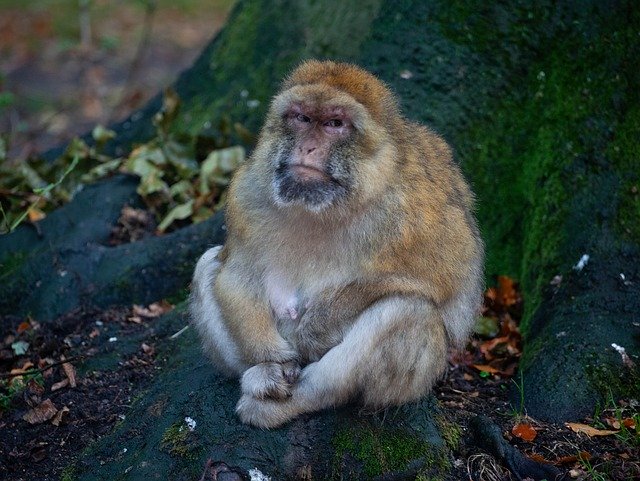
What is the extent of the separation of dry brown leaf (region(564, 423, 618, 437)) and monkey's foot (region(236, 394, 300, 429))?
158 cm

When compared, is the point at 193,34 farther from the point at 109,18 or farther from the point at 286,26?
the point at 286,26

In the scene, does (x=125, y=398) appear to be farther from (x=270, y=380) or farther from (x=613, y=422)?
(x=613, y=422)

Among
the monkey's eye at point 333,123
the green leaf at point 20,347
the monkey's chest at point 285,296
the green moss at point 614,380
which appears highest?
the monkey's eye at point 333,123

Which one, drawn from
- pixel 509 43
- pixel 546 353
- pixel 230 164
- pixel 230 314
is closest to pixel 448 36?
pixel 509 43

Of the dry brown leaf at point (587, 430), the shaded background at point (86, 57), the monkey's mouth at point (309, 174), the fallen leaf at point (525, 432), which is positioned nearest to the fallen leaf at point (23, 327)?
the monkey's mouth at point (309, 174)

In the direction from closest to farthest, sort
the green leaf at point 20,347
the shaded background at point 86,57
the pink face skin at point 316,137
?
1. the pink face skin at point 316,137
2. the green leaf at point 20,347
3. the shaded background at point 86,57

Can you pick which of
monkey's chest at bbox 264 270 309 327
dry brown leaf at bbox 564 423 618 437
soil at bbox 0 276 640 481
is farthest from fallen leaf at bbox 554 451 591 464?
monkey's chest at bbox 264 270 309 327

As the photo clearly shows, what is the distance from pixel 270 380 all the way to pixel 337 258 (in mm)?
703

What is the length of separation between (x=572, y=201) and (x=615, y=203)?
0.31 meters

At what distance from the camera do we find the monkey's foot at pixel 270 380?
4.41m

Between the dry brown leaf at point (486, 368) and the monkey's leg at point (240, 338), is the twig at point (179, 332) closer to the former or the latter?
the monkey's leg at point (240, 338)

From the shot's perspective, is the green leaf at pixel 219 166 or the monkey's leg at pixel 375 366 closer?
the monkey's leg at pixel 375 366

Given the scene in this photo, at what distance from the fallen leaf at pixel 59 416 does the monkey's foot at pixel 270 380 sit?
1.32 meters

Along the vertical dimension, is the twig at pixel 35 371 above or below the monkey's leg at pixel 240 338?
below
